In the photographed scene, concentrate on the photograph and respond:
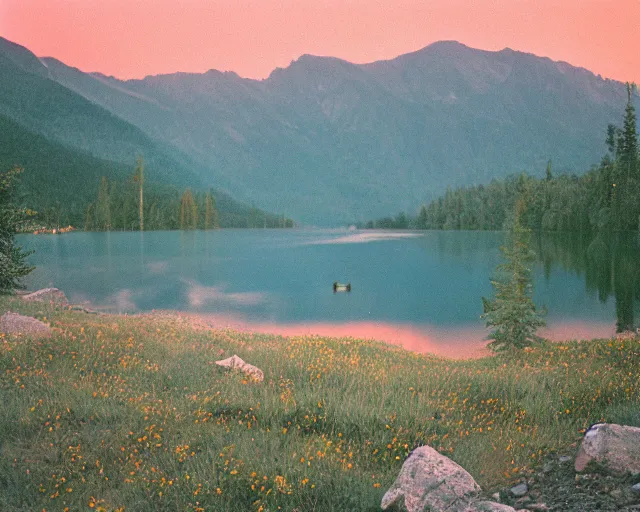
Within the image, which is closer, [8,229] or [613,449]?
[613,449]

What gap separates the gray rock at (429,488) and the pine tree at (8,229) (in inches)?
827

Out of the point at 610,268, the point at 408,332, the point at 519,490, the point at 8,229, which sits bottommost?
the point at 408,332

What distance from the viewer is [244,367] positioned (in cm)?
1445

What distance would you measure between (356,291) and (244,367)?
40.2 metres

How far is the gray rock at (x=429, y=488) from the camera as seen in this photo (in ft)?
23.1

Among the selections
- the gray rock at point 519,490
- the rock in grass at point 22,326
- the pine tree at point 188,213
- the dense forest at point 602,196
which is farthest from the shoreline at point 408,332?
the pine tree at point 188,213

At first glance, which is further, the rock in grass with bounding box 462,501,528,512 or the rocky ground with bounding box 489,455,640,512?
the rocky ground with bounding box 489,455,640,512

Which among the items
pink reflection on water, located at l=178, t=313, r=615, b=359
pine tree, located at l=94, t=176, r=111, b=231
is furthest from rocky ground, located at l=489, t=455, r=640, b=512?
pine tree, located at l=94, t=176, r=111, b=231

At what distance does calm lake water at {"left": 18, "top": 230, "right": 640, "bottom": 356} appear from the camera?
35.8 metres

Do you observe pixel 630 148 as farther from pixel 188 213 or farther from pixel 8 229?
pixel 188 213

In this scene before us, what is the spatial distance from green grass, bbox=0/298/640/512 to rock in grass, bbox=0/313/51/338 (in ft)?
2.64

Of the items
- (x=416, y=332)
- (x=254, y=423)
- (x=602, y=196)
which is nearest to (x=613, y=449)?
(x=254, y=423)

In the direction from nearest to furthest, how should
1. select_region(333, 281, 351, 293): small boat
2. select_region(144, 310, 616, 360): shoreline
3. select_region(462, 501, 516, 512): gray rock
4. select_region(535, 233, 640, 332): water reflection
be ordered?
select_region(462, 501, 516, 512): gray rock → select_region(144, 310, 616, 360): shoreline → select_region(535, 233, 640, 332): water reflection → select_region(333, 281, 351, 293): small boat

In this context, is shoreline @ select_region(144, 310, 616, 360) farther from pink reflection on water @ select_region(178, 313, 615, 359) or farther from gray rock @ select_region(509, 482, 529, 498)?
gray rock @ select_region(509, 482, 529, 498)
